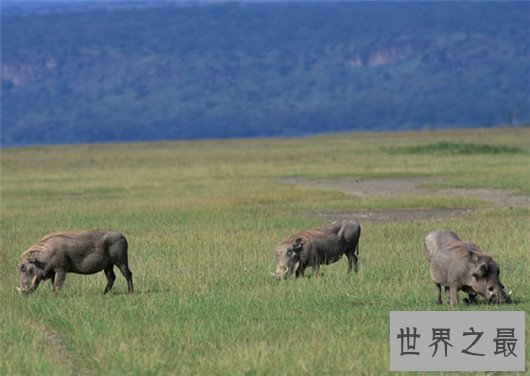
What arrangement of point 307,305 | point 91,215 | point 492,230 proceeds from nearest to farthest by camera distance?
point 307,305, point 492,230, point 91,215

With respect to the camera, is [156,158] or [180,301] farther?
[156,158]

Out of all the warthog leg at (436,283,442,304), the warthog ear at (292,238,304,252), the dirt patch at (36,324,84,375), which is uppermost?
the warthog ear at (292,238,304,252)

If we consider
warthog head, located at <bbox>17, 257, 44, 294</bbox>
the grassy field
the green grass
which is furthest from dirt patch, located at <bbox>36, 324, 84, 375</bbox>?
the green grass

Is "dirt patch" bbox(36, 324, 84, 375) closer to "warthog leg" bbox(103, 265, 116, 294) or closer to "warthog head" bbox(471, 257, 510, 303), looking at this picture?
"warthog leg" bbox(103, 265, 116, 294)

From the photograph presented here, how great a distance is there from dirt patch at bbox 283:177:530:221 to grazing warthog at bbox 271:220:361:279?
1082cm

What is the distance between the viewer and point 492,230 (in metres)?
26.0

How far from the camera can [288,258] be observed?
19062 millimetres

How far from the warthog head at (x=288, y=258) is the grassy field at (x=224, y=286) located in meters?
0.23

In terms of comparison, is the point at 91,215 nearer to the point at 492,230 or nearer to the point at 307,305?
the point at 492,230

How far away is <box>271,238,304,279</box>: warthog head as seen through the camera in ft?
62.3

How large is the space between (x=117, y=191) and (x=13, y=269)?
80.1 ft

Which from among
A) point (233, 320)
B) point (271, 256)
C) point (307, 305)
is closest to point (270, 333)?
point (233, 320)

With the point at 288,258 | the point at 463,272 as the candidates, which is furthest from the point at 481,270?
the point at 288,258

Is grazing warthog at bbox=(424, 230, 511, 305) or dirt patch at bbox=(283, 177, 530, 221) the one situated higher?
dirt patch at bbox=(283, 177, 530, 221)
